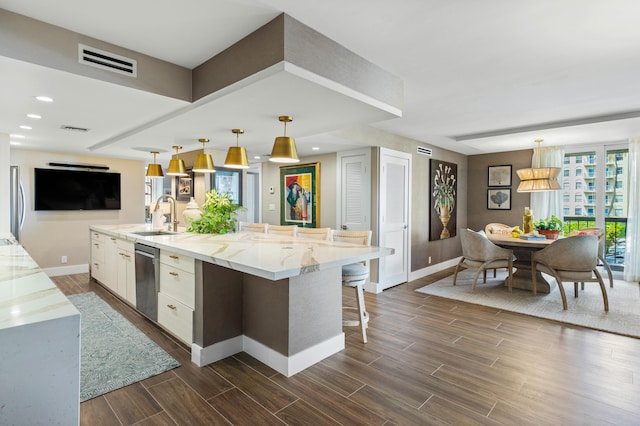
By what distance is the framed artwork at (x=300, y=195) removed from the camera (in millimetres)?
5730

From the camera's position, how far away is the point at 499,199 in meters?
6.77

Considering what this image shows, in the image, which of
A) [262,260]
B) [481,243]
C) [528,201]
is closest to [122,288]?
[262,260]

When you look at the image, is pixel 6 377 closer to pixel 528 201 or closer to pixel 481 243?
pixel 481 243

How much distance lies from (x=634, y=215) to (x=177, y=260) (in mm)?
6650

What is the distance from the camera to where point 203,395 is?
7.19 ft

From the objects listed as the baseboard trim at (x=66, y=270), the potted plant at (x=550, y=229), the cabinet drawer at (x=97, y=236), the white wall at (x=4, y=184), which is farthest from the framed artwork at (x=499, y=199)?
the white wall at (x=4, y=184)

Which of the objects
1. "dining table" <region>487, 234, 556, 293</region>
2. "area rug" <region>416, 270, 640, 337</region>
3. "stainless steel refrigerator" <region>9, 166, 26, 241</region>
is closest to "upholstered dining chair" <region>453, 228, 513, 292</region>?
"dining table" <region>487, 234, 556, 293</region>

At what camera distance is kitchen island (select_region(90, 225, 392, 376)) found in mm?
2455

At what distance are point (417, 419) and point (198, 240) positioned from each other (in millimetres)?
2341

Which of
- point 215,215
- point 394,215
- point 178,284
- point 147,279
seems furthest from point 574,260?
point 147,279

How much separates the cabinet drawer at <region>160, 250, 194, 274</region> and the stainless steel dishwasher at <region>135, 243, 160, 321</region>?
124 millimetres

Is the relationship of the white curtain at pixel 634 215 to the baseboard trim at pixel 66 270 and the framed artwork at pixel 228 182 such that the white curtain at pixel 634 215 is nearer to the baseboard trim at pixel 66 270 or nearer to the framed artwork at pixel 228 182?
the framed artwork at pixel 228 182

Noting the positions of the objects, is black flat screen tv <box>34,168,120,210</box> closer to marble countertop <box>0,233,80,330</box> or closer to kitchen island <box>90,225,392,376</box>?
kitchen island <box>90,225,392,376</box>

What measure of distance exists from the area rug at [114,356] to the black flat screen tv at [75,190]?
301 centimetres
